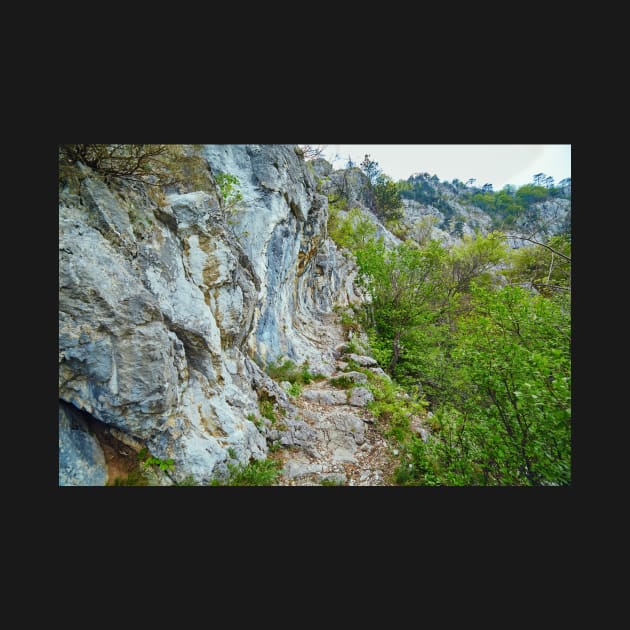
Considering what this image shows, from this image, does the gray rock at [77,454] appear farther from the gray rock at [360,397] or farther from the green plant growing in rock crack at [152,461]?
the gray rock at [360,397]

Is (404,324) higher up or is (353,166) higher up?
(353,166)

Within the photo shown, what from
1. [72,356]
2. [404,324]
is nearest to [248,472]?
[72,356]

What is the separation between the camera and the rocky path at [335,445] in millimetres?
4523

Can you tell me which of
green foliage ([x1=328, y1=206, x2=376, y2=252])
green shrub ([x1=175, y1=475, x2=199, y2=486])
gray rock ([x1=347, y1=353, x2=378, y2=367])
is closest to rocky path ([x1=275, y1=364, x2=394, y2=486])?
green shrub ([x1=175, y1=475, x2=199, y2=486])

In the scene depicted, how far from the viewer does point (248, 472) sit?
3.89 metres

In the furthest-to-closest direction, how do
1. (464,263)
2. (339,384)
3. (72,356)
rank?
1. (464,263)
2. (339,384)
3. (72,356)

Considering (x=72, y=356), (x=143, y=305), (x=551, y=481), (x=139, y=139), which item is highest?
(x=139, y=139)

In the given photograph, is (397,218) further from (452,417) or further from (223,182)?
(452,417)

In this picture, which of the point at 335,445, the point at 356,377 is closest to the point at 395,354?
the point at 356,377

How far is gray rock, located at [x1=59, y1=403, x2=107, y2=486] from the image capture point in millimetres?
2988

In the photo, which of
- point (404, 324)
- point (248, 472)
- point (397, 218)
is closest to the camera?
point (248, 472)

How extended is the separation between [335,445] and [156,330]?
13.0ft

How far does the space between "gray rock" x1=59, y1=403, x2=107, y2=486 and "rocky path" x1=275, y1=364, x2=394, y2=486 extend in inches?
96.8

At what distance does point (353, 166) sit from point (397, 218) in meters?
8.09
